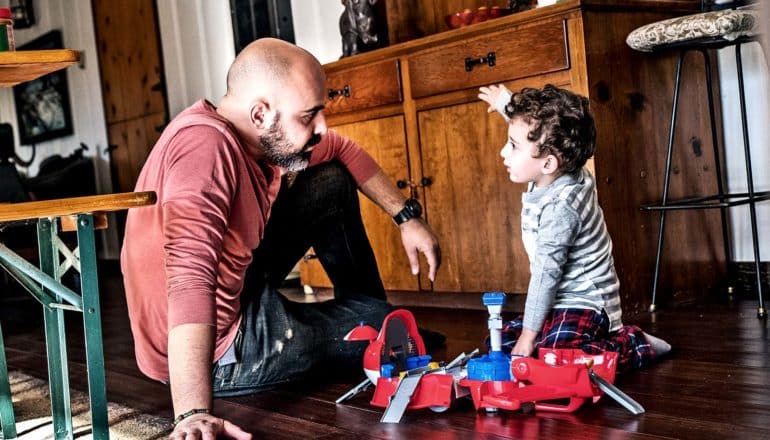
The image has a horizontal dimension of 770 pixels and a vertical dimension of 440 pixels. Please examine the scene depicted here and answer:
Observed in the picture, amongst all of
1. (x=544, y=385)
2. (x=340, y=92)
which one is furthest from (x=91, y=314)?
(x=340, y=92)

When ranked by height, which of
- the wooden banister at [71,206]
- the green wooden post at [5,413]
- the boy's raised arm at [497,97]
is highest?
the boy's raised arm at [497,97]

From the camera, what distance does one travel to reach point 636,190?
2758 mm

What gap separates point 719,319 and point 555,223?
2.46ft

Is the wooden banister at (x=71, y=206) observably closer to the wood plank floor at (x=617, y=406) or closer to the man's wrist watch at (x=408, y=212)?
the wood plank floor at (x=617, y=406)

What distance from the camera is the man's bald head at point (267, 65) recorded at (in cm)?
185

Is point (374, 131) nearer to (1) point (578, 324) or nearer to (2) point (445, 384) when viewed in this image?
(1) point (578, 324)

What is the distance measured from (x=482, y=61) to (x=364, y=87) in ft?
2.11

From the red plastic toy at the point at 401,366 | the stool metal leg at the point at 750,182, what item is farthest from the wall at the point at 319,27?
the red plastic toy at the point at 401,366

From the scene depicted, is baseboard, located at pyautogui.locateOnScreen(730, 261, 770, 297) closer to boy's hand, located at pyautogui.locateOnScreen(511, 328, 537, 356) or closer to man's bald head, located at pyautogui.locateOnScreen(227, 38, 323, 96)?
boy's hand, located at pyautogui.locateOnScreen(511, 328, 537, 356)

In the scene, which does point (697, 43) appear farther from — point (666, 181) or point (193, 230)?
point (193, 230)

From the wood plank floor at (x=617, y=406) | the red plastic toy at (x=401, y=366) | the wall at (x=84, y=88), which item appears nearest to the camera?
the wood plank floor at (x=617, y=406)

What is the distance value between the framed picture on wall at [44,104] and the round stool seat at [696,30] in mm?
6028

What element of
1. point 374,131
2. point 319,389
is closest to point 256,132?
point 319,389

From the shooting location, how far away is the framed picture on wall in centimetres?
769
